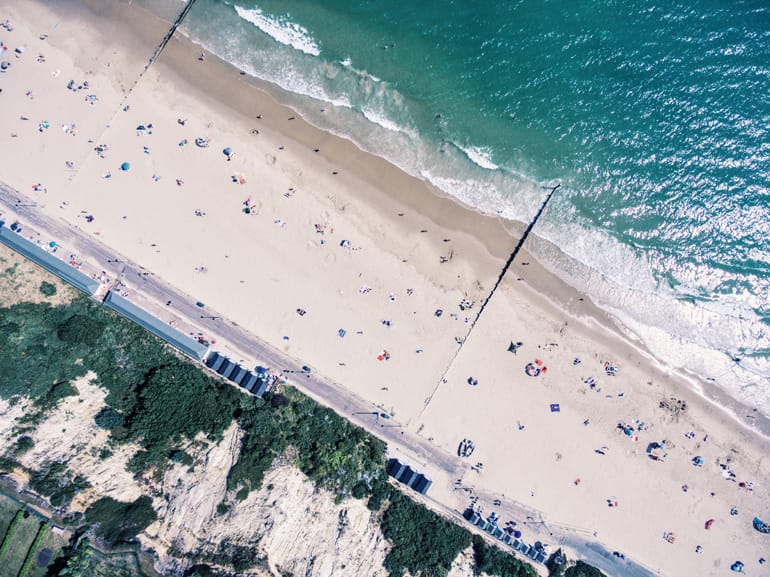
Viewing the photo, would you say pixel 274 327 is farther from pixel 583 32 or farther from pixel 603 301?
pixel 583 32

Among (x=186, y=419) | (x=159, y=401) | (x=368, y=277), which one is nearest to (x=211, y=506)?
(x=186, y=419)

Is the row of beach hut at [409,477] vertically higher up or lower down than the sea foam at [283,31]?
lower down

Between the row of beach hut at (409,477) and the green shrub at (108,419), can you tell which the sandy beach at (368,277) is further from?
the green shrub at (108,419)

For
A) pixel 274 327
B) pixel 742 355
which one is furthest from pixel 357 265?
pixel 742 355

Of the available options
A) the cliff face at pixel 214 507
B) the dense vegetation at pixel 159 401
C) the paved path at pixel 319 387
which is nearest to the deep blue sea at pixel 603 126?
the paved path at pixel 319 387

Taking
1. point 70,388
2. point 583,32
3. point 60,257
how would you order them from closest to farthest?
point 70,388
point 60,257
point 583,32

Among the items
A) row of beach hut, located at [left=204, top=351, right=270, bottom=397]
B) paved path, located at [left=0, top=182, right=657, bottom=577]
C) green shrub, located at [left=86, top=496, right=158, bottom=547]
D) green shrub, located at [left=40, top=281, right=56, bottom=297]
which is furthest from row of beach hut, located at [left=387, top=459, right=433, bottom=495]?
green shrub, located at [left=40, top=281, right=56, bottom=297]
